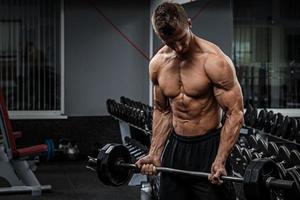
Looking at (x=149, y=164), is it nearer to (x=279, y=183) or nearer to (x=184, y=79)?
(x=184, y=79)

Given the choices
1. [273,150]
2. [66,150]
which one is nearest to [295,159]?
[273,150]

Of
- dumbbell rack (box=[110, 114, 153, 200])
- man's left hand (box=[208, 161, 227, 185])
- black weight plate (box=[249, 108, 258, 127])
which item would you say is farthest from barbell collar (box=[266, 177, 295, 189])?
black weight plate (box=[249, 108, 258, 127])

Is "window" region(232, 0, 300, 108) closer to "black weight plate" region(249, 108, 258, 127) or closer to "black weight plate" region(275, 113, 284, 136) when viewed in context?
"black weight plate" region(249, 108, 258, 127)

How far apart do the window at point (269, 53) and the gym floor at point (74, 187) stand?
1819 mm

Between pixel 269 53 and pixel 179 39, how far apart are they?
13.2 ft

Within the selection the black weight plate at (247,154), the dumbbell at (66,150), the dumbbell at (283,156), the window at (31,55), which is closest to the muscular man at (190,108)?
the dumbbell at (283,156)

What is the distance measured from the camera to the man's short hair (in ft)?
6.52

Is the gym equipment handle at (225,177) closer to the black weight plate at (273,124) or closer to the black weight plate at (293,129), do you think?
the black weight plate at (293,129)

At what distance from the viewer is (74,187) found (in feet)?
15.4

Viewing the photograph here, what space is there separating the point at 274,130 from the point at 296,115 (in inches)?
65.6

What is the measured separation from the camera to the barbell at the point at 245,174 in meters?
1.79

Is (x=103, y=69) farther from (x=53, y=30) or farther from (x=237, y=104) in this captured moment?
(x=237, y=104)

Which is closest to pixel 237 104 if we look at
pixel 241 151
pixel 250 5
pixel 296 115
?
pixel 241 151

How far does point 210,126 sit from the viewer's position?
7.18ft
